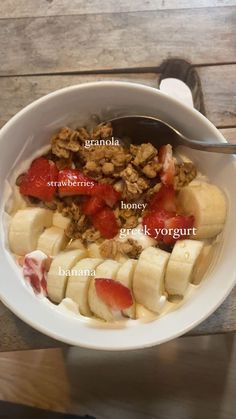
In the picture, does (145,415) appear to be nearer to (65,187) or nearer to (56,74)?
(65,187)

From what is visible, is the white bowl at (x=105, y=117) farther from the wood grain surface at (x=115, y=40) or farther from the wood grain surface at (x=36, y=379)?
the wood grain surface at (x=36, y=379)

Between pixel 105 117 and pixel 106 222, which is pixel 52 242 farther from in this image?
pixel 105 117

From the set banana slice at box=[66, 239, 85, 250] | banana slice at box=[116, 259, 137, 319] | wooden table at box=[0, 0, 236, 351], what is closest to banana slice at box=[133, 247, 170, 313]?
banana slice at box=[116, 259, 137, 319]

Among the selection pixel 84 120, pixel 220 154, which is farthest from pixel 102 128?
pixel 220 154

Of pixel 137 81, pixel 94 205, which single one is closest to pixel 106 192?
pixel 94 205

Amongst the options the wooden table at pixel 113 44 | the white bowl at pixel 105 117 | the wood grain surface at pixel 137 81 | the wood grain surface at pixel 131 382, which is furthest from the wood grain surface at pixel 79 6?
the wood grain surface at pixel 131 382

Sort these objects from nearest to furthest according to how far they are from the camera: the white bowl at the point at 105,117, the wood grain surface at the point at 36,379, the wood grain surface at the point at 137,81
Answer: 1. the white bowl at the point at 105,117
2. the wood grain surface at the point at 137,81
3. the wood grain surface at the point at 36,379

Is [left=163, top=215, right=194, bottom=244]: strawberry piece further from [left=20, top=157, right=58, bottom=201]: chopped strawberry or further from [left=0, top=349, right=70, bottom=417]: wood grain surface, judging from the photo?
[left=0, top=349, right=70, bottom=417]: wood grain surface
